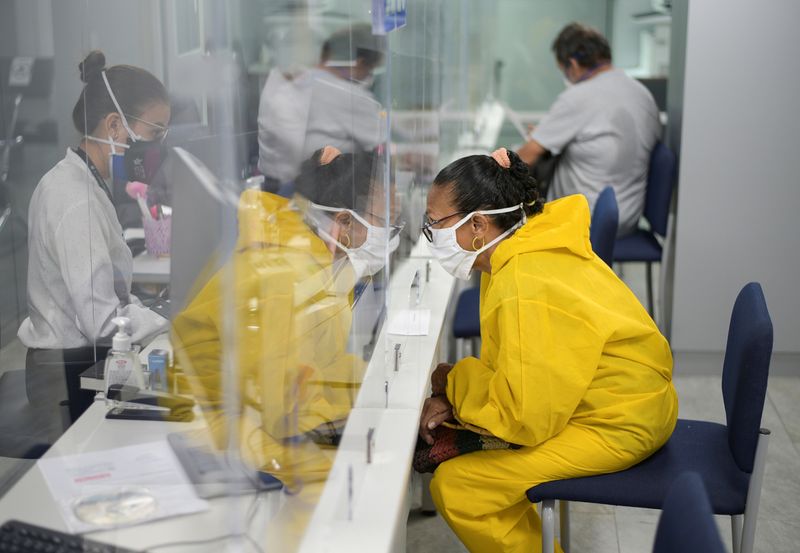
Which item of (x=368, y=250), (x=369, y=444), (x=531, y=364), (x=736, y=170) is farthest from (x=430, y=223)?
(x=736, y=170)

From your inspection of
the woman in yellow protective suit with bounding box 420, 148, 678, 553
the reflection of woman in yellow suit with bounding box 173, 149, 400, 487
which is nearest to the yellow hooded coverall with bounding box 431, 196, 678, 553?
the woman in yellow protective suit with bounding box 420, 148, 678, 553

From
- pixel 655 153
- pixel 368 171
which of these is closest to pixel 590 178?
pixel 655 153

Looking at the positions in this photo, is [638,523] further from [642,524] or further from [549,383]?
[549,383]

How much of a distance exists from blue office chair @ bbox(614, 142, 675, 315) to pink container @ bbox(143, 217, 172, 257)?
→ 107 inches

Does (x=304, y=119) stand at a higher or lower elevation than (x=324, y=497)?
higher

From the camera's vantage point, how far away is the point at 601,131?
12.2ft

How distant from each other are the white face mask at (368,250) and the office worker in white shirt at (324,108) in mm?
119

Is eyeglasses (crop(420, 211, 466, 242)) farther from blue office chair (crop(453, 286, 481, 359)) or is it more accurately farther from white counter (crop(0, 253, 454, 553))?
blue office chair (crop(453, 286, 481, 359))

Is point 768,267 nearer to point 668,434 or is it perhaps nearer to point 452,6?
point 452,6

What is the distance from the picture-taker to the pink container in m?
1.03

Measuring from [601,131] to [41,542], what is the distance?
3056mm

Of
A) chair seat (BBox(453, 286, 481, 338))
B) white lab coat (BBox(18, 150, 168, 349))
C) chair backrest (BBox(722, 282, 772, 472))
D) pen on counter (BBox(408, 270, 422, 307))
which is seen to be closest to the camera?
white lab coat (BBox(18, 150, 168, 349))

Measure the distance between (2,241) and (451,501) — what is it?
1017mm

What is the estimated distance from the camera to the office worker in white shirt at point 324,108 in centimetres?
99
